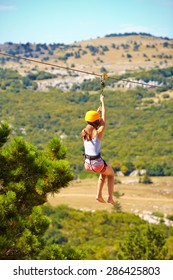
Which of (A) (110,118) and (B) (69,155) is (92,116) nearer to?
(B) (69,155)

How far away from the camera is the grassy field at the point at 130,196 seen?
7838 centimetres

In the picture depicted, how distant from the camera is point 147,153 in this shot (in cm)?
10794

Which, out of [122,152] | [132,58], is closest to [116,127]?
[122,152]

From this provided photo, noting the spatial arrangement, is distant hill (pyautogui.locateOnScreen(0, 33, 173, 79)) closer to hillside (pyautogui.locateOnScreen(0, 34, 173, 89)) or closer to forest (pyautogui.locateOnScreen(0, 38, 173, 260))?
hillside (pyautogui.locateOnScreen(0, 34, 173, 89))

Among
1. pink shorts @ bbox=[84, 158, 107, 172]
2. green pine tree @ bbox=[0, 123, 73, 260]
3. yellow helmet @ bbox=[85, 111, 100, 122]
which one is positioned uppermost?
yellow helmet @ bbox=[85, 111, 100, 122]

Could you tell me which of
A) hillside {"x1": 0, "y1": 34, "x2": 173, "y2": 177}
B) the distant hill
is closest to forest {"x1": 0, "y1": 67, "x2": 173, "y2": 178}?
hillside {"x1": 0, "y1": 34, "x2": 173, "y2": 177}

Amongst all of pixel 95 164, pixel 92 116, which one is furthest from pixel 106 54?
pixel 92 116

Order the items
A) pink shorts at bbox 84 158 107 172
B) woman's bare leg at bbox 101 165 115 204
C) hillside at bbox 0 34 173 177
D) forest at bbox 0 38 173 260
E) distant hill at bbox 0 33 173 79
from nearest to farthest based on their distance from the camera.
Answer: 1. pink shorts at bbox 84 158 107 172
2. woman's bare leg at bbox 101 165 115 204
3. forest at bbox 0 38 173 260
4. hillside at bbox 0 34 173 177
5. distant hill at bbox 0 33 173 79

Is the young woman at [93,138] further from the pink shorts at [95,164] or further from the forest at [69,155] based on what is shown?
the forest at [69,155]

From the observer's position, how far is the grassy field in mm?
78375

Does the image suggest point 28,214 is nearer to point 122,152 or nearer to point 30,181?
point 30,181

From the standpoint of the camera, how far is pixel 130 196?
280 feet

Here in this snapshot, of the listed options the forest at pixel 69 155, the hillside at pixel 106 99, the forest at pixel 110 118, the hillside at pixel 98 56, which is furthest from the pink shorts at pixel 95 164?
the hillside at pixel 98 56

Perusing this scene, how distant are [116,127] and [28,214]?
112 m
